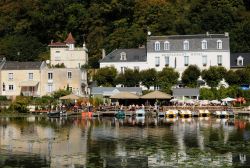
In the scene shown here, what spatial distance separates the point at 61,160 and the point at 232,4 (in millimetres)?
70914

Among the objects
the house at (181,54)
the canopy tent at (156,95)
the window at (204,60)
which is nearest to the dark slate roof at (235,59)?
the house at (181,54)

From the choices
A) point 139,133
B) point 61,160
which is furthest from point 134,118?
point 61,160

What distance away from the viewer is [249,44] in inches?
3644

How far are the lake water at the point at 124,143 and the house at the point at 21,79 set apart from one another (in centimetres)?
1904

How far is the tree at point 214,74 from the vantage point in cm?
7600

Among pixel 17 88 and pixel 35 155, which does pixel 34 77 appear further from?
pixel 35 155

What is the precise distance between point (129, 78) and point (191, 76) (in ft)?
27.2

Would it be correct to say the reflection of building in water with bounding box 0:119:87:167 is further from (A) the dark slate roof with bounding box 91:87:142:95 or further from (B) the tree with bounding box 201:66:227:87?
(B) the tree with bounding box 201:66:227:87

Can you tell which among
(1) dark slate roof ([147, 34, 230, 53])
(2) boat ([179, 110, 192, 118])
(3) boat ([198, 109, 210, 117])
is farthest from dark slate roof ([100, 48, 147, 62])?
(3) boat ([198, 109, 210, 117])

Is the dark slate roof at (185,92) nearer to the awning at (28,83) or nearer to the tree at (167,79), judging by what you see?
the tree at (167,79)

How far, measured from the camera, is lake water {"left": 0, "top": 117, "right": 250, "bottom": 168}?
33656mm

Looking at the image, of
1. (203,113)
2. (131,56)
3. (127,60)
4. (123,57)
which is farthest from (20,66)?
(203,113)

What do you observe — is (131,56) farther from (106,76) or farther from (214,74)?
(214,74)

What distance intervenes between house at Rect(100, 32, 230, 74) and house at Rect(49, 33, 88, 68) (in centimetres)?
885
